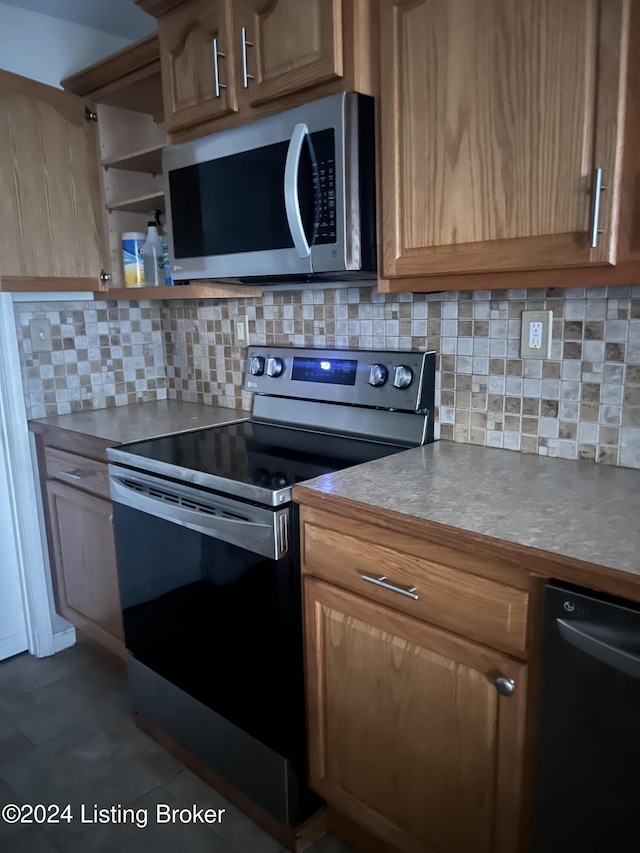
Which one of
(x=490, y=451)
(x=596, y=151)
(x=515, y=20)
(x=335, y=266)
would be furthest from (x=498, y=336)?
(x=515, y=20)

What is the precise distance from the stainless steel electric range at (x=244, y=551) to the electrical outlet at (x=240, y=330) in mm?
203

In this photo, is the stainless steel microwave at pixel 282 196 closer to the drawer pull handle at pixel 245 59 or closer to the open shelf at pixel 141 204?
the drawer pull handle at pixel 245 59

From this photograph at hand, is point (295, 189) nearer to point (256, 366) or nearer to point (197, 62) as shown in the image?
point (197, 62)

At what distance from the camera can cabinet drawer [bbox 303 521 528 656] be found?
42.5 inches

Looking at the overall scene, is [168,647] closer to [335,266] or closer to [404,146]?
[335,266]

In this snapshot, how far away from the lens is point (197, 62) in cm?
171

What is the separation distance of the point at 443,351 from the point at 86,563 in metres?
1.37

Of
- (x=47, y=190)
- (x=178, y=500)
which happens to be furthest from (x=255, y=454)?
(x=47, y=190)

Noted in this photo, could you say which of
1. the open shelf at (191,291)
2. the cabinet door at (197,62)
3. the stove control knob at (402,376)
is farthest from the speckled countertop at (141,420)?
the cabinet door at (197,62)

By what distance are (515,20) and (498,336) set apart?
677 mm

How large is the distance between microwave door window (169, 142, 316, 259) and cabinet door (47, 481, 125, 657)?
871 millimetres

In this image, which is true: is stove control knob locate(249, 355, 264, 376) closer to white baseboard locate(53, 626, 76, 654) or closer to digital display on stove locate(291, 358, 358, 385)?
digital display on stove locate(291, 358, 358, 385)

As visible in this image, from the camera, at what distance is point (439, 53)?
1.29 m

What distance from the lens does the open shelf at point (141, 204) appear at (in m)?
2.10
